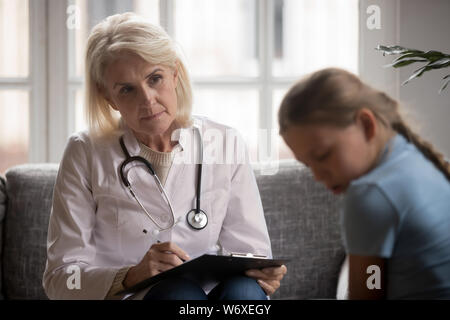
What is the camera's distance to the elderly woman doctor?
103cm

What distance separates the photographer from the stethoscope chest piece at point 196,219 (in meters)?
1.08

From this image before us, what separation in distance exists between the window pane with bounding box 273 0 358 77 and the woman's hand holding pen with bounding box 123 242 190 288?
1.97 ft

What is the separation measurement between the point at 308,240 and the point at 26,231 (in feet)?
2.20

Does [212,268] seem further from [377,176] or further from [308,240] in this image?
[308,240]

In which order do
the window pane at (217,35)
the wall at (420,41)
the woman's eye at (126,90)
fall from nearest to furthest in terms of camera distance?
the woman's eye at (126,90)
the wall at (420,41)
the window pane at (217,35)

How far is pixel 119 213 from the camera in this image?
1.07 m

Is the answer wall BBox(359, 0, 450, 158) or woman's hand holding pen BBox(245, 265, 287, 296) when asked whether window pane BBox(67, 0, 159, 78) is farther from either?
woman's hand holding pen BBox(245, 265, 287, 296)

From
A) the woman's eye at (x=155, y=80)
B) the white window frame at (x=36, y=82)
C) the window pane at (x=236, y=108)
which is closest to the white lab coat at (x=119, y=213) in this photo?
the woman's eye at (x=155, y=80)

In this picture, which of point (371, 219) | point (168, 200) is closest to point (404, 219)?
point (371, 219)

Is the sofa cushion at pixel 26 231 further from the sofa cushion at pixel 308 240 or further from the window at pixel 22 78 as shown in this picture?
the sofa cushion at pixel 308 240

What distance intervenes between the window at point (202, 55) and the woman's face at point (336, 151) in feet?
1.75

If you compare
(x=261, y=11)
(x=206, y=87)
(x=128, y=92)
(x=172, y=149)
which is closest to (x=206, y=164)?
(x=172, y=149)

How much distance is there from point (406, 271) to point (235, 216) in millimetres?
460

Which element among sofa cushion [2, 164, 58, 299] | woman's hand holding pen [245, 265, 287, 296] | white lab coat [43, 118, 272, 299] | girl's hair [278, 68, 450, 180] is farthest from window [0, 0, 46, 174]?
girl's hair [278, 68, 450, 180]
